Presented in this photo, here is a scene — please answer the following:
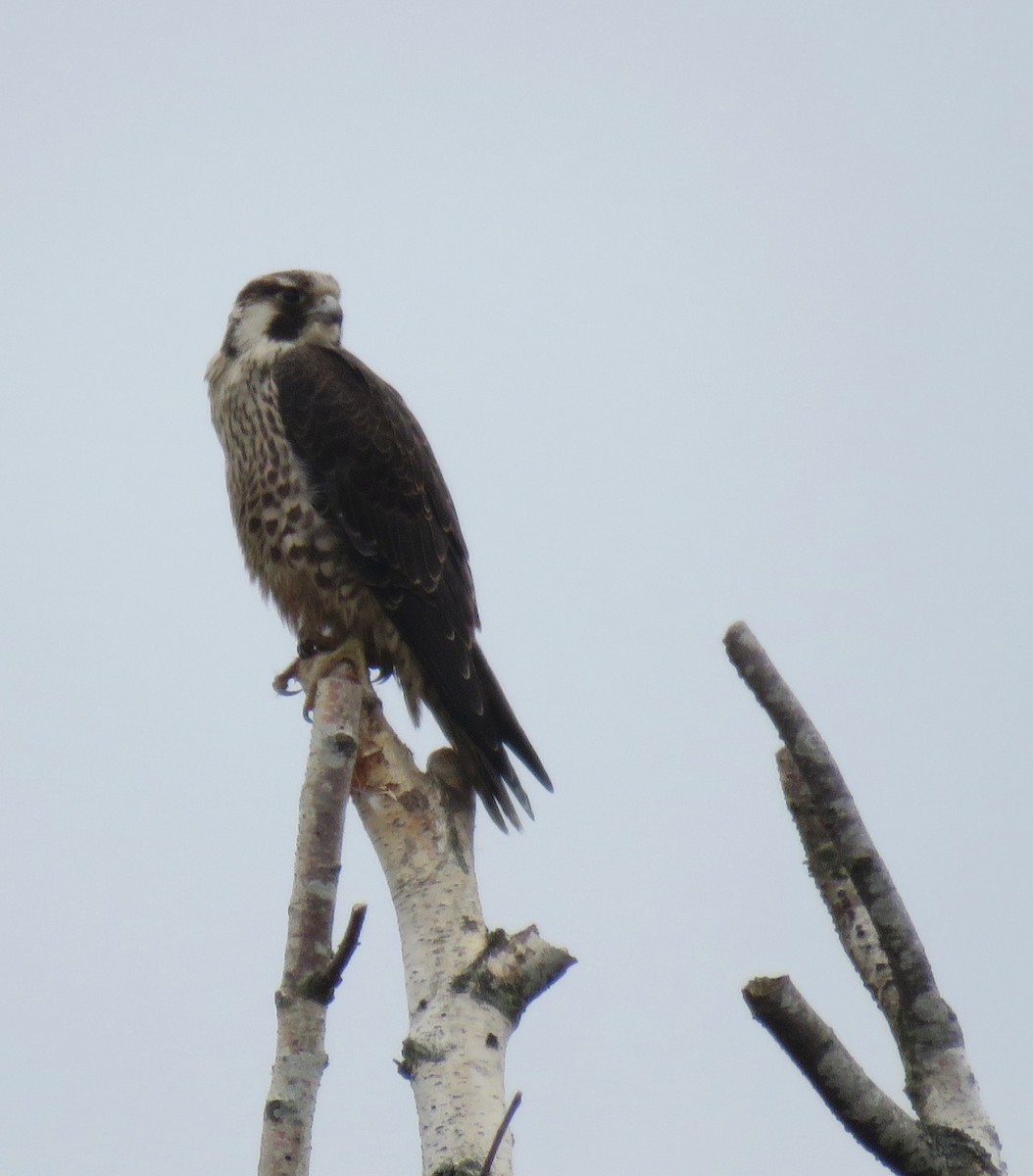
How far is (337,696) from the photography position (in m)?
2.76

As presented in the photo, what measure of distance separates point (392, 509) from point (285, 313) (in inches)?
32.6

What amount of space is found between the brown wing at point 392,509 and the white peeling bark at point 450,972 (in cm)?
133

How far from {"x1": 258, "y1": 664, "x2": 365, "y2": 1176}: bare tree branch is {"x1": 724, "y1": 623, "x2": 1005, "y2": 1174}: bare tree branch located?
633 mm

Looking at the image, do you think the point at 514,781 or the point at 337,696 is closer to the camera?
the point at 337,696

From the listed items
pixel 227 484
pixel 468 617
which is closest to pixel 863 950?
pixel 468 617

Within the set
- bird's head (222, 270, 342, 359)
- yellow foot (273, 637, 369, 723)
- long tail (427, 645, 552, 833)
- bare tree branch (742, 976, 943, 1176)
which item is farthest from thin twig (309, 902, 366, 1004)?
bird's head (222, 270, 342, 359)

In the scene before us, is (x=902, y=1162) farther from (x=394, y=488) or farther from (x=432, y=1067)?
(x=394, y=488)

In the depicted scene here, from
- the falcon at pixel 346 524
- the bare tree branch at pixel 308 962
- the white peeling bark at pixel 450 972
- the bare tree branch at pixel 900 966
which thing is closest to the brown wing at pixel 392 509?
the falcon at pixel 346 524

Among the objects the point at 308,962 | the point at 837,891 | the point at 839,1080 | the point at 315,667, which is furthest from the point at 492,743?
the point at 839,1080

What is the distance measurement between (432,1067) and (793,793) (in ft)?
2.42

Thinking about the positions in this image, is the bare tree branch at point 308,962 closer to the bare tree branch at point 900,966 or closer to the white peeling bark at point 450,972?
the white peeling bark at point 450,972

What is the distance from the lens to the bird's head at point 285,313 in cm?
496

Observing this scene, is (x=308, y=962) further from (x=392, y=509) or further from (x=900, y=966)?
(x=392, y=509)

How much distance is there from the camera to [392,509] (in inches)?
182
